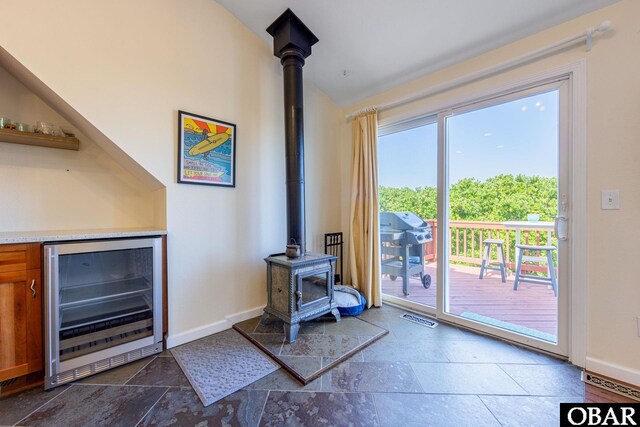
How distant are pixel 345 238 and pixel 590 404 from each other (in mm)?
2291

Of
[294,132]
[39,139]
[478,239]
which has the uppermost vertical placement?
[294,132]

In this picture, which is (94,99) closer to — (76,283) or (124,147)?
(124,147)

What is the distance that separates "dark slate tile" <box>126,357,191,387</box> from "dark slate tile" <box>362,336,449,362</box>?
1.25 metres

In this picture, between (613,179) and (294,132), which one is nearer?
(613,179)

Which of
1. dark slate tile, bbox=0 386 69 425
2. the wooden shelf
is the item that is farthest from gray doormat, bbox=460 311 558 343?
the wooden shelf

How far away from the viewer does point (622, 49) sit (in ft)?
4.94

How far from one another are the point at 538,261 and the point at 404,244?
1.11m

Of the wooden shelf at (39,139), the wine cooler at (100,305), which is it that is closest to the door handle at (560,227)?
the wine cooler at (100,305)

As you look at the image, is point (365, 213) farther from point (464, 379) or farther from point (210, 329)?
point (210, 329)

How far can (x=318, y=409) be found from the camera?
4.31ft

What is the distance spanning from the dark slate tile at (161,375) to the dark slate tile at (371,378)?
0.91 m

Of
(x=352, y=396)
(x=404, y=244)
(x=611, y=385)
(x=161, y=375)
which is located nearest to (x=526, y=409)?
(x=611, y=385)

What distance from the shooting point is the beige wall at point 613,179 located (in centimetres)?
148

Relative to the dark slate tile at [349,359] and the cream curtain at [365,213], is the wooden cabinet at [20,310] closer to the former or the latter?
the dark slate tile at [349,359]
